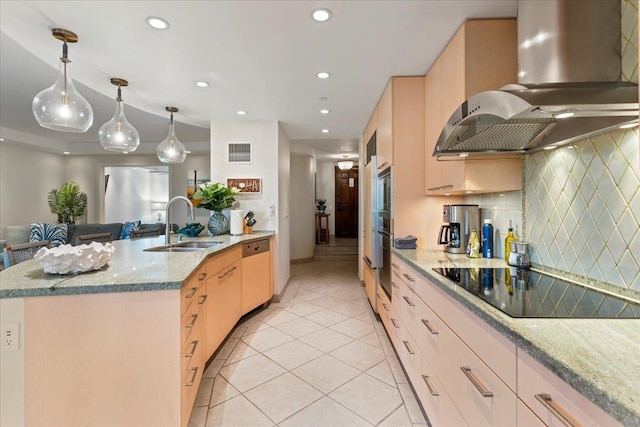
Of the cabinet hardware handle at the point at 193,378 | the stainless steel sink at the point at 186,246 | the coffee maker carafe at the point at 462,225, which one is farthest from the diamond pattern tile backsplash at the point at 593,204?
the stainless steel sink at the point at 186,246

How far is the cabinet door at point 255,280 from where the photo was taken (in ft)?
10.1

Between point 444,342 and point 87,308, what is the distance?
165cm

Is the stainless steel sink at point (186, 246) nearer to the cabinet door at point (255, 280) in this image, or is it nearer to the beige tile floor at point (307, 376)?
the cabinet door at point (255, 280)

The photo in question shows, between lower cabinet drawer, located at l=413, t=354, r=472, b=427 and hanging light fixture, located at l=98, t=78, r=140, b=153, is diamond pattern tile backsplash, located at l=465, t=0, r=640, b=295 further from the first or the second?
hanging light fixture, located at l=98, t=78, r=140, b=153

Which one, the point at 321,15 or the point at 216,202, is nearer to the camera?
the point at 321,15

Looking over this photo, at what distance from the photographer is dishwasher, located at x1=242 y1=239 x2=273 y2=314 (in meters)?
3.10

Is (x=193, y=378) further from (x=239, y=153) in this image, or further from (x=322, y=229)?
(x=322, y=229)

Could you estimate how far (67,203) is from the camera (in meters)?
6.01

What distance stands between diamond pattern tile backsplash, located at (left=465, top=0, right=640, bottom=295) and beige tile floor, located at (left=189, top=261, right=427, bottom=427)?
122cm

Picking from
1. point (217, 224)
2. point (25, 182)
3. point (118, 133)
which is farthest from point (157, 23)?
point (25, 182)

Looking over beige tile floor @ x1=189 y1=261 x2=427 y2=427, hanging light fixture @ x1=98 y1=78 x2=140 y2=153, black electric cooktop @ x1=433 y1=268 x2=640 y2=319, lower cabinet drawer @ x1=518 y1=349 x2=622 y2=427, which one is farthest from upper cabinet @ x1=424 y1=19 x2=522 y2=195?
hanging light fixture @ x1=98 y1=78 x2=140 y2=153

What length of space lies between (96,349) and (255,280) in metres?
2.01

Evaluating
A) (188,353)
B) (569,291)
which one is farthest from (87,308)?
(569,291)

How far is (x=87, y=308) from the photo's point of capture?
1.30 meters
